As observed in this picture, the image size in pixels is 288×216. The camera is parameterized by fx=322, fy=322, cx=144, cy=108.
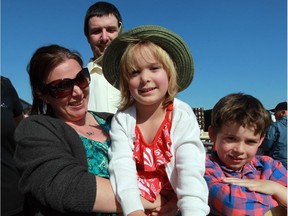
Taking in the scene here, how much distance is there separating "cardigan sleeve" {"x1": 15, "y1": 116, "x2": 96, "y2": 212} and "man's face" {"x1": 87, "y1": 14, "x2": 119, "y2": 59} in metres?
1.52

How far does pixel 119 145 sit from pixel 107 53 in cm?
71

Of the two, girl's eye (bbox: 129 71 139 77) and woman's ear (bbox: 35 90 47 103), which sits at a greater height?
girl's eye (bbox: 129 71 139 77)

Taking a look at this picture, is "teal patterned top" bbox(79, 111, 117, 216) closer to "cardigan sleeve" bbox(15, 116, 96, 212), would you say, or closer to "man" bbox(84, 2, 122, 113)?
"cardigan sleeve" bbox(15, 116, 96, 212)

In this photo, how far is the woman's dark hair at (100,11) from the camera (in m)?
3.18

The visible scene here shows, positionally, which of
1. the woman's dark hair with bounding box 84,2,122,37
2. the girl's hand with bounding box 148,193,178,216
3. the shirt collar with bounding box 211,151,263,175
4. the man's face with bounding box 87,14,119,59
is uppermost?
the woman's dark hair with bounding box 84,2,122,37

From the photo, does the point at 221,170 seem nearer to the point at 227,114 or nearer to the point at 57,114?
the point at 227,114

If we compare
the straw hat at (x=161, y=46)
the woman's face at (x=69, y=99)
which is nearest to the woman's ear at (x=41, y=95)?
the woman's face at (x=69, y=99)

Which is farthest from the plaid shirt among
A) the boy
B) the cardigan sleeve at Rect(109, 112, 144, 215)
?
the cardigan sleeve at Rect(109, 112, 144, 215)

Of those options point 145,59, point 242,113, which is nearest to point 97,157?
point 145,59

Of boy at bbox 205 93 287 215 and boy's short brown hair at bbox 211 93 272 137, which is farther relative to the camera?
boy's short brown hair at bbox 211 93 272 137

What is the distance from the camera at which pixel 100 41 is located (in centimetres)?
318

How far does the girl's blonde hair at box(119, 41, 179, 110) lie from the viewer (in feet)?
6.80

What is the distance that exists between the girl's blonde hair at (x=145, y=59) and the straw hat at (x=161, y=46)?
45 mm

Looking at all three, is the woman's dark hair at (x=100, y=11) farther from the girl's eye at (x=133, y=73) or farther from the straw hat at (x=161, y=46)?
the girl's eye at (x=133, y=73)
